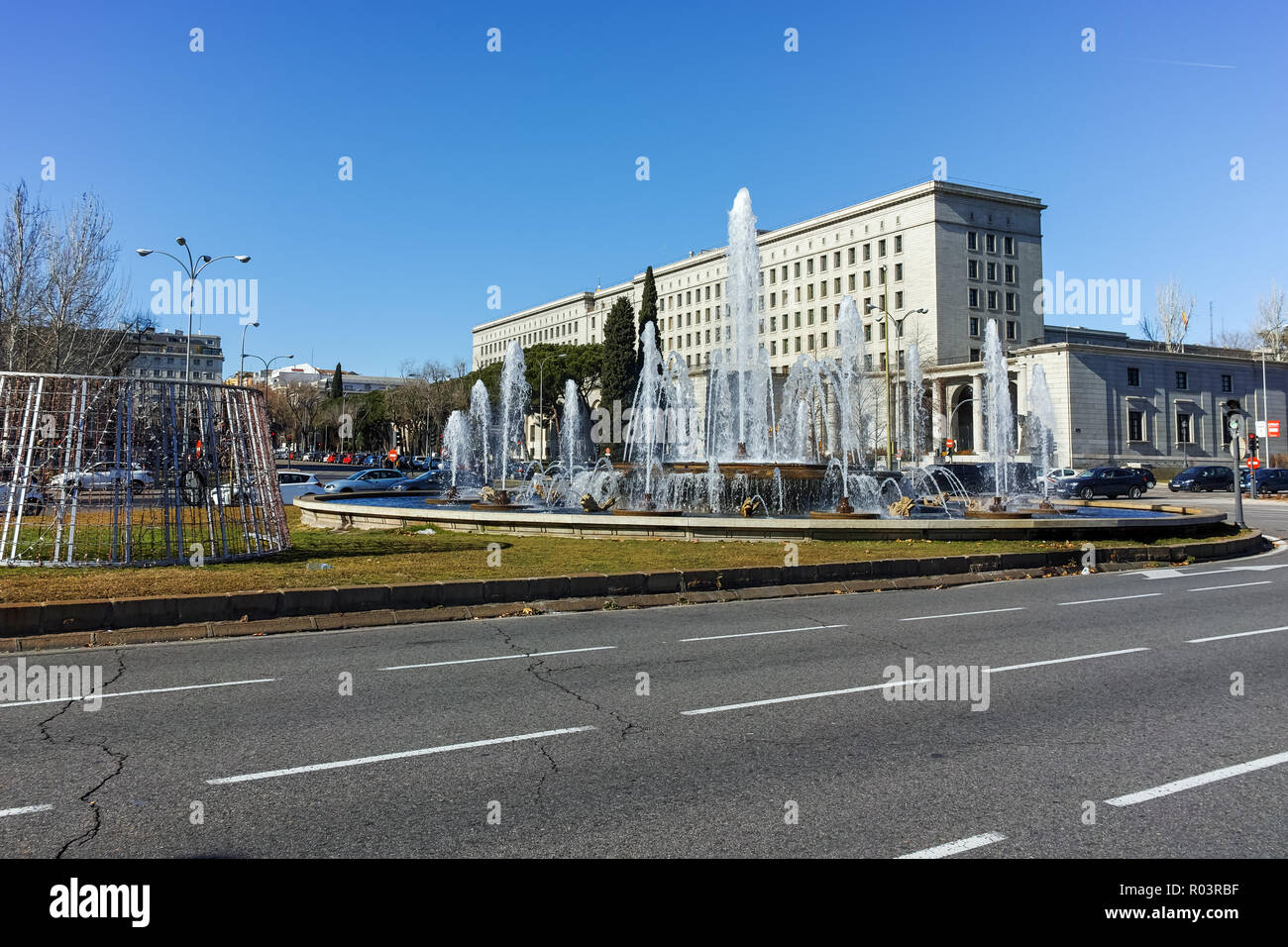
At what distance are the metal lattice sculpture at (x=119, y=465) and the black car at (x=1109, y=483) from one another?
38811 mm

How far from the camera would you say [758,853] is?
409cm

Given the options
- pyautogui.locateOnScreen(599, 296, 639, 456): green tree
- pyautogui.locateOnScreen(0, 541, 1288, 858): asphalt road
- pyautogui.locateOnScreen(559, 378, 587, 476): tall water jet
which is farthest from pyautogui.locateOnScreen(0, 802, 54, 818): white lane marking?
pyautogui.locateOnScreen(599, 296, 639, 456): green tree

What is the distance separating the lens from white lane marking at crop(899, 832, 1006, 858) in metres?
4.05

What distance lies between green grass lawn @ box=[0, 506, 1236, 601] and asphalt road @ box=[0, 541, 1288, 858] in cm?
237

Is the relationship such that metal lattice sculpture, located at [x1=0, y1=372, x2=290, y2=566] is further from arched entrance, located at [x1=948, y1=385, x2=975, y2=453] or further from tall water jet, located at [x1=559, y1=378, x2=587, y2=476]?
arched entrance, located at [x1=948, y1=385, x2=975, y2=453]

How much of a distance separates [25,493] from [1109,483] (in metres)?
43.2

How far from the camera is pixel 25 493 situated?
13.4 metres

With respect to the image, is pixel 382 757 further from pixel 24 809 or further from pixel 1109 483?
pixel 1109 483

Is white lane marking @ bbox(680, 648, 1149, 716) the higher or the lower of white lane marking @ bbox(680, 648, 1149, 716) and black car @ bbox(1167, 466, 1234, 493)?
the lower

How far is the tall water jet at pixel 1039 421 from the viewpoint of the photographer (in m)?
71.0

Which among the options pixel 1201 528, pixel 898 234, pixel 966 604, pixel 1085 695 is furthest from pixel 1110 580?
pixel 898 234

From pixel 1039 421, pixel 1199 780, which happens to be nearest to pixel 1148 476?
pixel 1039 421
